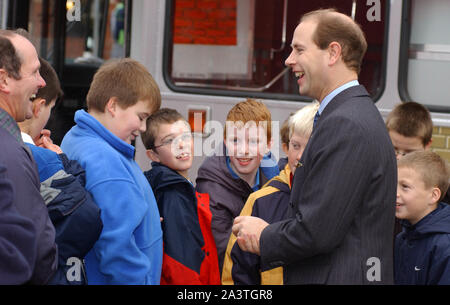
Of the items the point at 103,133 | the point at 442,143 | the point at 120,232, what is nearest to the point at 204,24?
the point at 442,143

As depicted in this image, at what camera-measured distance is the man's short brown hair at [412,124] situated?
4.03 metres

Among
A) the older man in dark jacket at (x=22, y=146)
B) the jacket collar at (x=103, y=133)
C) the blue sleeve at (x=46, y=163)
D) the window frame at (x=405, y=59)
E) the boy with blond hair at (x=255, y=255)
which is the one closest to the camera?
the older man in dark jacket at (x=22, y=146)

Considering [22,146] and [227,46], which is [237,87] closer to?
[227,46]

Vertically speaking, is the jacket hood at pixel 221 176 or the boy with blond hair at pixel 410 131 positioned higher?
the boy with blond hair at pixel 410 131

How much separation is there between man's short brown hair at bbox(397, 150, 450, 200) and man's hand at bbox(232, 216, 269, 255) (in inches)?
47.2

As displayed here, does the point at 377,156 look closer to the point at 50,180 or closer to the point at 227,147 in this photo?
the point at 50,180

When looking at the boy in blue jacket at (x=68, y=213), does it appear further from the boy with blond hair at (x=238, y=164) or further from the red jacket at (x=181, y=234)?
the boy with blond hair at (x=238, y=164)

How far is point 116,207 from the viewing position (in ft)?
8.68

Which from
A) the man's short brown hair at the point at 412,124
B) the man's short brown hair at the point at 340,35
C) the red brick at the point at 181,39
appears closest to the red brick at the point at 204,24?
the red brick at the point at 181,39

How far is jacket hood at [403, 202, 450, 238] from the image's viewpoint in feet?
10.6

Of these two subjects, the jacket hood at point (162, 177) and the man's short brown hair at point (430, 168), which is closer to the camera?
the jacket hood at point (162, 177)

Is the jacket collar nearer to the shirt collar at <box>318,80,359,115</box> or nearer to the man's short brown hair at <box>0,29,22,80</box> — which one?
the man's short brown hair at <box>0,29,22,80</box>

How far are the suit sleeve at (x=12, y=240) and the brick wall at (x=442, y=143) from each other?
3385 millimetres

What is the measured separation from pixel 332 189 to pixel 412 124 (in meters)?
1.88
